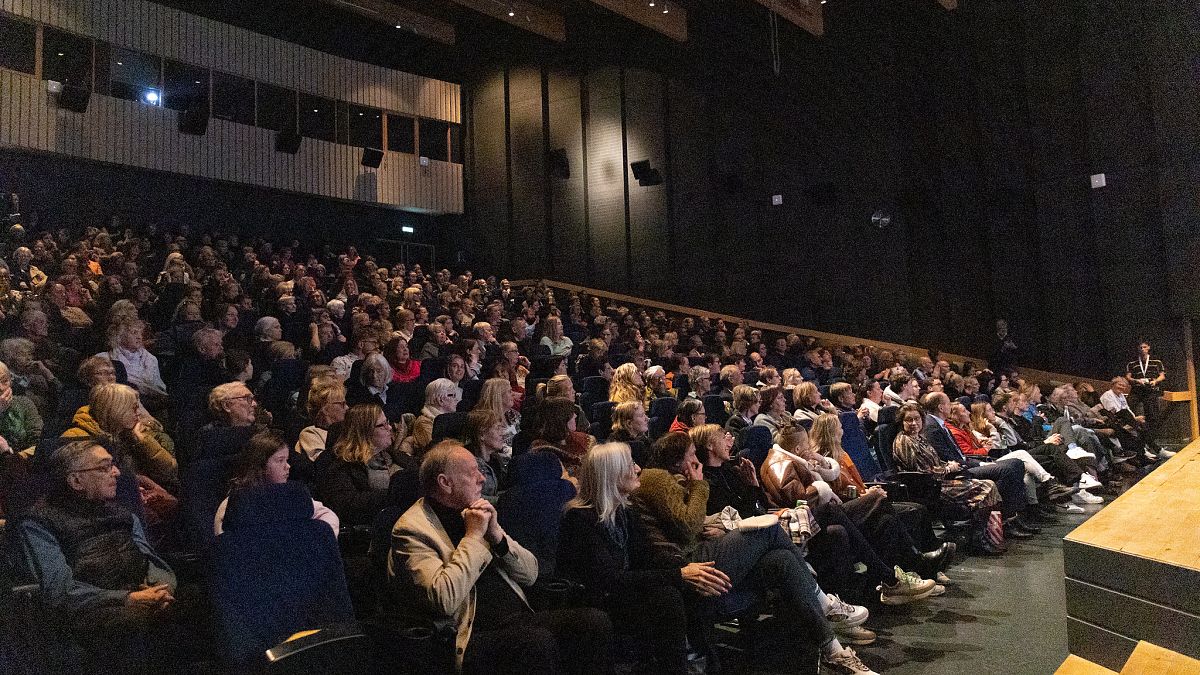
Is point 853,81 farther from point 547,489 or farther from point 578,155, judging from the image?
point 547,489

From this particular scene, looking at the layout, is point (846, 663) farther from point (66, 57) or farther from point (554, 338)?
point (66, 57)

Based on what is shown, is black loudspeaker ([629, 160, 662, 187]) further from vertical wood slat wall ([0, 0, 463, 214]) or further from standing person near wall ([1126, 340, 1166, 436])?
standing person near wall ([1126, 340, 1166, 436])

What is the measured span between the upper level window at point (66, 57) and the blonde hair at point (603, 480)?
9657 millimetres

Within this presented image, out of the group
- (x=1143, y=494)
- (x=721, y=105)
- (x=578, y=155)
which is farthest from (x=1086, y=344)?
(x=1143, y=494)

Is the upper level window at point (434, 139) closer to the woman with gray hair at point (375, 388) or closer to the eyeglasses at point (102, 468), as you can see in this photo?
the woman with gray hair at point (375, 388)

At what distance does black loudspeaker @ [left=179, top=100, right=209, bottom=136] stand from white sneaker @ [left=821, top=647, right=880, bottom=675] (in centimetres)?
1012

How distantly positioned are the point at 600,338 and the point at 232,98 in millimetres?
6809

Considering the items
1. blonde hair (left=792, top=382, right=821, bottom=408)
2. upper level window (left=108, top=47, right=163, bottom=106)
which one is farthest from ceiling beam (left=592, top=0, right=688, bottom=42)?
blonde hair (left=792, top=382, right=821, bottom=408)

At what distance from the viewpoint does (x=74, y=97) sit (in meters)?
9.01

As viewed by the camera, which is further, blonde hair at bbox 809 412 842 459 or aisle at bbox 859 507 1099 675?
blonde hair at bbox 809 412 842 459

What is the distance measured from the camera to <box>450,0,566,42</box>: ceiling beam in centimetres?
1039

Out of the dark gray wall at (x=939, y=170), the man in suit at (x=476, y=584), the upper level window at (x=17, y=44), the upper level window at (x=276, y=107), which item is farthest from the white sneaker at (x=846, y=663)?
the upper level window at (x=276, y=107)

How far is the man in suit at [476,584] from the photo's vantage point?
1865 millimetres

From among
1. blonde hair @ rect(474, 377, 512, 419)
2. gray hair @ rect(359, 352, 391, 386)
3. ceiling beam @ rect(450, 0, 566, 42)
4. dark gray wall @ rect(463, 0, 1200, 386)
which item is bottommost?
blonde hair @ rect(474, 377, 512, 419)
